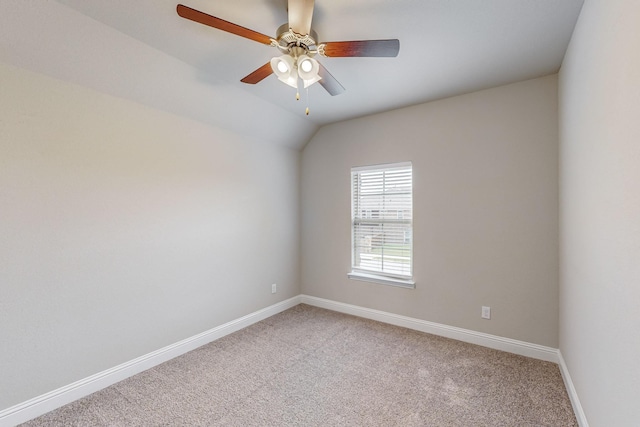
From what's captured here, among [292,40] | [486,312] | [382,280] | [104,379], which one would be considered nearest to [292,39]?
[292,40]

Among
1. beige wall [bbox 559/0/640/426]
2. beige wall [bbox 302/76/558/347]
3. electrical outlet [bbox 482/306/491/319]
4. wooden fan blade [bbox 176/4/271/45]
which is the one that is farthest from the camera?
electrical outlet [bbox 482/306/491/319]

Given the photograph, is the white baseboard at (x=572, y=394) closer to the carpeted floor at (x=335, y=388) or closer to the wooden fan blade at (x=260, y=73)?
the carpeted floor at (x=335, y=388)

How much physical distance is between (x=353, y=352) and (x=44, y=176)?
285 centimetres

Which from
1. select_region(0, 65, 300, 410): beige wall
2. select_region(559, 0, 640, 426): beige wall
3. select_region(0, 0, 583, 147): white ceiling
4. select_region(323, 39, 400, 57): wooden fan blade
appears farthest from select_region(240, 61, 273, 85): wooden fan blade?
select_region(559, 0, 640, 426): beige wall

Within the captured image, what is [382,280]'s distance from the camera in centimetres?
335

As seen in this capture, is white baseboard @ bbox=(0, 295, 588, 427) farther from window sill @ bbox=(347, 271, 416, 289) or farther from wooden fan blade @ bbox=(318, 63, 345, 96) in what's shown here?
wooden fan blade @ bbox=(318, 63, 345, 96)

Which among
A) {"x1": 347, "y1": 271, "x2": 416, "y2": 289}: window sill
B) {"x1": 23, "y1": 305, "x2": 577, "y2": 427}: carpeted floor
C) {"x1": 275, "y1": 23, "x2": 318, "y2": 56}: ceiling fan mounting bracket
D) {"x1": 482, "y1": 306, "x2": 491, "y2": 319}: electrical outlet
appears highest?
{"x1": 275, "y1": 23, "x2": 318, "y2": 56}: ceiling fan mounting bracket

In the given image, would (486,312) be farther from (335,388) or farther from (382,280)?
(335,388)

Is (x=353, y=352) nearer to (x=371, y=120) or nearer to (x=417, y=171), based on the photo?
(x=417, y=171)

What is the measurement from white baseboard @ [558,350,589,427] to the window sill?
1340 mm

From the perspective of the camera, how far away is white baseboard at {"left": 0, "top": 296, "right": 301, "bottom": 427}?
1760 mm

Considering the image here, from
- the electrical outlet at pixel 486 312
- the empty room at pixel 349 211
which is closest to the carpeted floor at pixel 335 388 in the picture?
the empty room at pixel 349 211

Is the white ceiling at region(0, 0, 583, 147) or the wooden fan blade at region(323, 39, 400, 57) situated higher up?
the white ceiling at region(0, 0, 583, 147)

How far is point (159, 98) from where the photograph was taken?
240 centimetres
